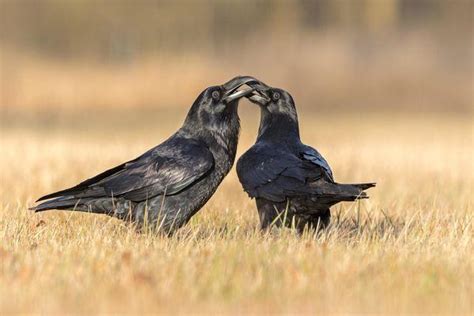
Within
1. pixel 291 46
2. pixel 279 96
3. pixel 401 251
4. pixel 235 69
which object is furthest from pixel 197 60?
pixel 401 251

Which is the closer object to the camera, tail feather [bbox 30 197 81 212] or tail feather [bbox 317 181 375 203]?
tail feather [bbox 317 181 375 203]

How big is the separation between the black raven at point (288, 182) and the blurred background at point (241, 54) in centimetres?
1928

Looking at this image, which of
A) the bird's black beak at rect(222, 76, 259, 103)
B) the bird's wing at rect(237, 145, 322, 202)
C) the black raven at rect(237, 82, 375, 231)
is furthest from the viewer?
the bird's black beak at rect(222, 76, 259, 103)

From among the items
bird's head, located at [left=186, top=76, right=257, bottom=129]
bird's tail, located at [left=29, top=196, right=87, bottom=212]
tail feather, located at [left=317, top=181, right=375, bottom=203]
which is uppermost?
bird's head, located at [left=186, top=76, right=257, bottom=129]

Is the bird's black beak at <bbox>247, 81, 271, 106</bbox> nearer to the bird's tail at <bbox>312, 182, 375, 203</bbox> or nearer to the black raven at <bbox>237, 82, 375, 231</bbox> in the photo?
the black raven at <bbox>237, 82, 375, 231</bbox>

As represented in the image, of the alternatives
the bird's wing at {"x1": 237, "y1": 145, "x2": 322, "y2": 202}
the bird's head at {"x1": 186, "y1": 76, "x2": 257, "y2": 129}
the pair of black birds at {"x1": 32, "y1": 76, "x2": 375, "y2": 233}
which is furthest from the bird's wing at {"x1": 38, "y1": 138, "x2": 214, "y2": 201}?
the bird's wing at {"x1": 237, "y1": 145, "x2": 322, "y2": 202}

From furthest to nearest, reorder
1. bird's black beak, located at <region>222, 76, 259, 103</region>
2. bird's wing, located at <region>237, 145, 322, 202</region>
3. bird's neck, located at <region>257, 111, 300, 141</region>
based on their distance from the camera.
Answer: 1. bird's neck, located at <region>257, 111, 300, 141</region>
2. bird's black beak, located at <region>222, 76, 259, 103</region>
3. bird's wing, located at <region>237, 145, 322, 202</region>

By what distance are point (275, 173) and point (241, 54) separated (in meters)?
22.6

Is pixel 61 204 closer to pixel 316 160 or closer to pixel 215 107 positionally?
pixel 215 107

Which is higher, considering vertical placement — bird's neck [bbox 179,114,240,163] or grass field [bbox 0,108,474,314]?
bird's neck [bbox 179,114,240,163]

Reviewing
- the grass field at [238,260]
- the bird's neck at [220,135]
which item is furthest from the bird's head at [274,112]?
the grass field at [238,260]

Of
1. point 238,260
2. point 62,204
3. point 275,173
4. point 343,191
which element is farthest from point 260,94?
point 238,260

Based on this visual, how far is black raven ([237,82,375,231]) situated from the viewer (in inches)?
242

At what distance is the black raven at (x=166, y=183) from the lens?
636 centimetres
